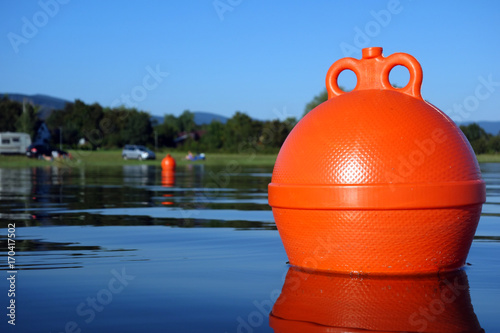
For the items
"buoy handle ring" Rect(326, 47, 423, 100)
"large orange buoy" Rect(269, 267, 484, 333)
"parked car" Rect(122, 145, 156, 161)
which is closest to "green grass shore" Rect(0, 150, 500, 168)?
"parked car" Rect(122, 145, 156, 161)

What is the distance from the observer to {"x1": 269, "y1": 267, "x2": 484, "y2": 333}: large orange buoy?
5230mm

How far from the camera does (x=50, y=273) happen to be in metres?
7.42

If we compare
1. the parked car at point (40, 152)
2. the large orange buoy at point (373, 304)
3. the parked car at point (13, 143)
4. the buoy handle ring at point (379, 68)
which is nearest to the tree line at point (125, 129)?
the parked car at point (13, 143)

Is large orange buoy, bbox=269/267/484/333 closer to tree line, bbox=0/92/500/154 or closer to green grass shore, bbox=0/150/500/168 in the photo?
green grass shore, bbox=0/150/500/168

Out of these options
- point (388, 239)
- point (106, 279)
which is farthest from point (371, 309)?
point (106, 279)

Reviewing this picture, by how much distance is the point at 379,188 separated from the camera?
23.0ft

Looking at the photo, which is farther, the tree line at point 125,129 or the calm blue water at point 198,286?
the tree line at point 125,129

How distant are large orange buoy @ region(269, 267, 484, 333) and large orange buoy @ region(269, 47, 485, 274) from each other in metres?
0.23

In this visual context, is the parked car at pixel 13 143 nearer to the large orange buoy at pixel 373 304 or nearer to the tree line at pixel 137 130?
the tree line at pixel 137 130

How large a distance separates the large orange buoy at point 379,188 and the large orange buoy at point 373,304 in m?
0.23

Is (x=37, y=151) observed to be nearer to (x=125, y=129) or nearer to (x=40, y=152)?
(x=40, y=152)

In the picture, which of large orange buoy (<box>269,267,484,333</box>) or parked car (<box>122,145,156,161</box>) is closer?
large orange buoy (<box>269,267,484,333</box>)

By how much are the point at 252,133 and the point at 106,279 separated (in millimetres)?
99954

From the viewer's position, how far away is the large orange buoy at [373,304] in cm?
523
